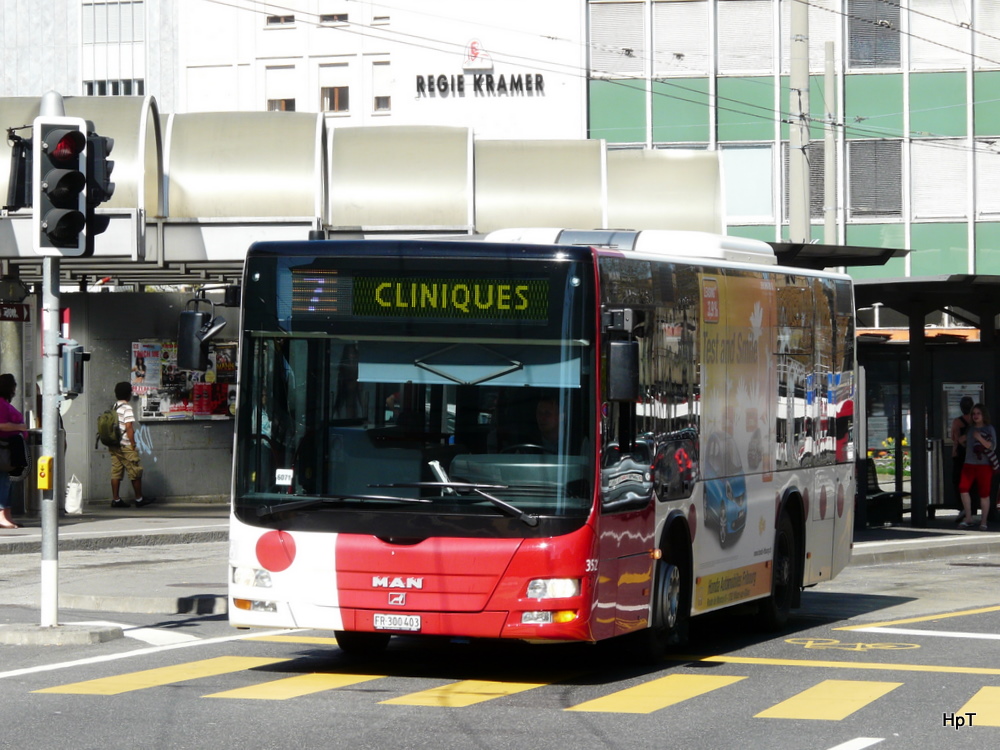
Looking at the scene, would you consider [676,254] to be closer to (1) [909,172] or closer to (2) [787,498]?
(2) [787,498]

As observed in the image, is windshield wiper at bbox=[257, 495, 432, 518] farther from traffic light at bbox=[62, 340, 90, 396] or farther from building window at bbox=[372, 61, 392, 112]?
building window at bbox=[372, 61, 392, 112]

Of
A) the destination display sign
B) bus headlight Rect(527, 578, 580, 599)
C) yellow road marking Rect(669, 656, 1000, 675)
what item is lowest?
yellow road marking Rect(669, 656, 1000, 675)

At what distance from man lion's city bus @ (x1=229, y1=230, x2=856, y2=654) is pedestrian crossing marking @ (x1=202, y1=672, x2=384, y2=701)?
0.32 metres

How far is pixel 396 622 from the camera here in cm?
961

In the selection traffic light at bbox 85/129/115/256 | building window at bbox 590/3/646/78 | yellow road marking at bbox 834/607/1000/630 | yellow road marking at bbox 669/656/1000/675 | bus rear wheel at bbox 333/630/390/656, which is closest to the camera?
yellow road marking at bbox 669/656/1000/675

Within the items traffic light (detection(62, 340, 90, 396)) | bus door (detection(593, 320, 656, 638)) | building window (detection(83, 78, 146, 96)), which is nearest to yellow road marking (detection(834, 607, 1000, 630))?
bus door (detection(593, 320, 656, 638))

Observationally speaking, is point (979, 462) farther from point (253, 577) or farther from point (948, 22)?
point (948, 22)

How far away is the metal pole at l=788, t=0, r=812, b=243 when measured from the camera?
895 inches

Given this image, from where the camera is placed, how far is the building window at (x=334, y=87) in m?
52.6

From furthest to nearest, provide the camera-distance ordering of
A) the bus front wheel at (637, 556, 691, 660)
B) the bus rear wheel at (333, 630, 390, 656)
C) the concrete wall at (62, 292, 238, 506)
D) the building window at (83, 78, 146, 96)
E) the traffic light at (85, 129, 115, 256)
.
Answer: the building window at (83, 78, 146, 96)
the concrete wall at (62, 292, 238, 506)
the traffic light at (85, 129, 115, 256)
the bus rear wheel at (333, 630, 390, 656)
the bus front wheel at (637, 556, 691, 660)

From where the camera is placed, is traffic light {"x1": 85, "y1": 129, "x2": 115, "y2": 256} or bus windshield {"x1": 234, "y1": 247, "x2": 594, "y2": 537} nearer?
bus windshield {"x1": 234, "y1": 247, "x2": 594, "y2": 537}

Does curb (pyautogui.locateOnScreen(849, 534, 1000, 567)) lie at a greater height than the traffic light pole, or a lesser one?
lesser

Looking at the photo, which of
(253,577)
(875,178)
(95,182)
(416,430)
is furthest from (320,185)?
(875,178)

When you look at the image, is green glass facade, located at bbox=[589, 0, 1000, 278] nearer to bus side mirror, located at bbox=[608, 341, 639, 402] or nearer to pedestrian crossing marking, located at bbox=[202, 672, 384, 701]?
bus side mirror, located at bbox=[608, 341, 639, 402]
